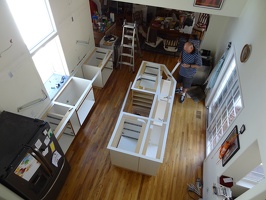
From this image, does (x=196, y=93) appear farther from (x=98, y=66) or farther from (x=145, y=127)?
(x=98, y=66)

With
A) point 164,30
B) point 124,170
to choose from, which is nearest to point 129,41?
point 164,30

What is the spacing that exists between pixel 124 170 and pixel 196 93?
2566mm

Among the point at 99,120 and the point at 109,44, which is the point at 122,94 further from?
the point at 109,44

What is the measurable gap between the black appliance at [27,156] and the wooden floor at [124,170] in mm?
713

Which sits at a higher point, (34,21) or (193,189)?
(34,21)

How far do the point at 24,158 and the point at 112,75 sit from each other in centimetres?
330

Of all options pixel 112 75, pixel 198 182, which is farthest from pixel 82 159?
pixel 112 75

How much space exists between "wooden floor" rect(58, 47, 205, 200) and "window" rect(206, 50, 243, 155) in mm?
345

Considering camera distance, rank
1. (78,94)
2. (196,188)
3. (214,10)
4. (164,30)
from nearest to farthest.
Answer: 1. (196,188)
2. (214,10)
3. (78,94)
4. (164,30)

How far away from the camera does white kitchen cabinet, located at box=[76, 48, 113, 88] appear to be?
418 centimetres

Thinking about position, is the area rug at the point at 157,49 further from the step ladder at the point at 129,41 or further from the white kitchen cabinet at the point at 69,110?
the white kitchen cabinet at the point at 69,110

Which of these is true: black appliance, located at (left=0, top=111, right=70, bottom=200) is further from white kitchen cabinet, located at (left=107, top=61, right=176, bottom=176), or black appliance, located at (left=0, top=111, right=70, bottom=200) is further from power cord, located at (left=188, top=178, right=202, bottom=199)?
power cord, located at (left=188, top=178, right=202, bottom=199)

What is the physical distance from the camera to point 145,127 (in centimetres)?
295

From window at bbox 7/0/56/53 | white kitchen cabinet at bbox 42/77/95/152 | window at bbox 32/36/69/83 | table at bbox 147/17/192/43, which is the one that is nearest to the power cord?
white kitchen cabinet at bbox 42/77/95/152
